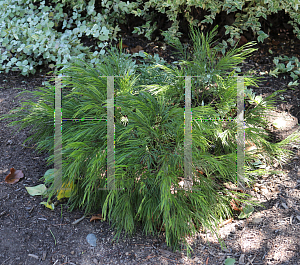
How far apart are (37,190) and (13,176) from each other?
0.79 ft

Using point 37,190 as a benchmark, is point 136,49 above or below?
above

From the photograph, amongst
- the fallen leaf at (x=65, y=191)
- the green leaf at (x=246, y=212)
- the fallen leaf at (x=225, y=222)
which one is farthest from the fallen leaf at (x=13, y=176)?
the green leaf at (x=246, y=212)

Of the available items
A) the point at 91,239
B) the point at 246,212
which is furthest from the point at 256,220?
the point at 91,239

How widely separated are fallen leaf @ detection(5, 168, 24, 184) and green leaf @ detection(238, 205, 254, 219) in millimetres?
1535

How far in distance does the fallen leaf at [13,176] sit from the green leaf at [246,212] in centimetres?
153

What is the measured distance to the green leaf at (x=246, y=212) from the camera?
202cm

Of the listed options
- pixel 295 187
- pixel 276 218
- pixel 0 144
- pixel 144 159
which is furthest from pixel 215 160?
pixel 0 144

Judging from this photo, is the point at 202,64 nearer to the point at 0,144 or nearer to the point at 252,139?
the point at 252,139

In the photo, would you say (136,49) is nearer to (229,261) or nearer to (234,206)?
(234,206)

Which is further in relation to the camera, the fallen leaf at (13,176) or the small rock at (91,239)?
the fallen leaf at (13,176)

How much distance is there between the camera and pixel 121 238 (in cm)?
185

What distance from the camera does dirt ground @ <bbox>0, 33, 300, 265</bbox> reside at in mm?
1746

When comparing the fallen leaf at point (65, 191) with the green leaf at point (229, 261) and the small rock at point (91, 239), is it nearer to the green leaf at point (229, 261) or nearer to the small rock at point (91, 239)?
the small rock at point (91, 239)

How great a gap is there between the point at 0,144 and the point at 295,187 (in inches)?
89.1
